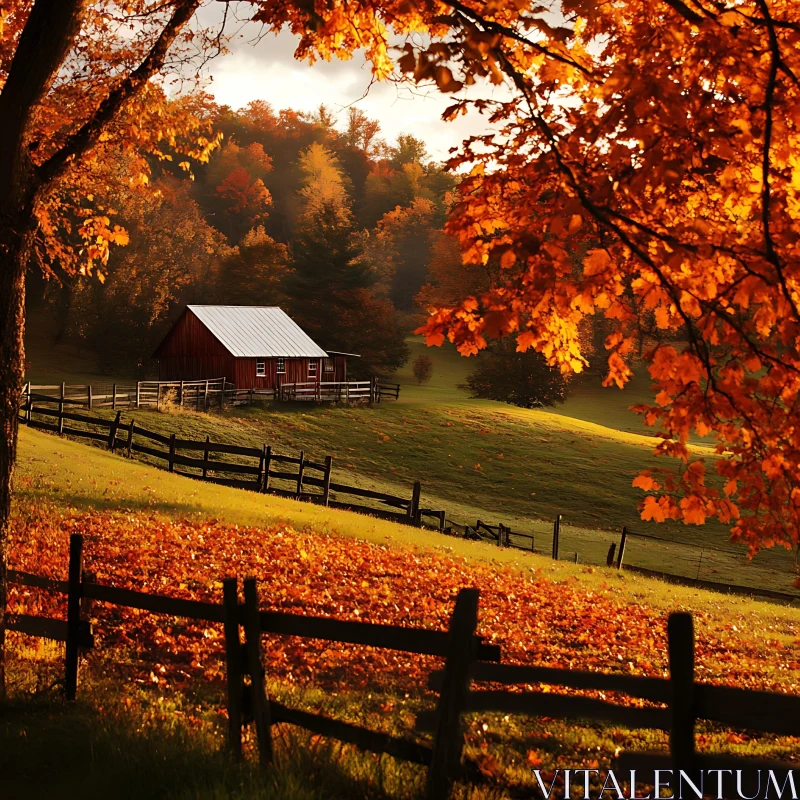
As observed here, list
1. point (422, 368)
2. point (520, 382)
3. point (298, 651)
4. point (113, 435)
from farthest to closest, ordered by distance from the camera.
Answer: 1. point (422, 368)
2. point (520, 382)
3. point (113, 435)
4. point (298, 651)

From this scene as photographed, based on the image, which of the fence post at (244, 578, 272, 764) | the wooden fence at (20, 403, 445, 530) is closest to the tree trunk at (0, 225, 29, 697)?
the fence post at (244, 578, 272, 764)

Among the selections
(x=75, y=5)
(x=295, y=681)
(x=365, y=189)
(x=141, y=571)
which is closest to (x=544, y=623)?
(x=295, y=681)

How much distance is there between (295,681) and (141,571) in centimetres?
461

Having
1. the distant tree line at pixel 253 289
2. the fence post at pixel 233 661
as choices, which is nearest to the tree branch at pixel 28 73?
the fence post at pixel 233 661

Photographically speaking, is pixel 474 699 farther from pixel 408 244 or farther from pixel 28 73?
pixel 408 244

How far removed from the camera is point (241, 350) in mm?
50625

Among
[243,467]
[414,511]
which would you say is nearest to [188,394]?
[243,467]

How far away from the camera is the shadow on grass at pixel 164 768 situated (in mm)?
4984

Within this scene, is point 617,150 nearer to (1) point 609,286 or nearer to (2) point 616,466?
(1) point 609,286

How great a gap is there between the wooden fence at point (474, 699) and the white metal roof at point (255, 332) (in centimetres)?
4496

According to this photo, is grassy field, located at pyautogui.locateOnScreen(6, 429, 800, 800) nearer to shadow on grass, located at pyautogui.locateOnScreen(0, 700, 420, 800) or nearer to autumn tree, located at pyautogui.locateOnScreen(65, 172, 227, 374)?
shadow on grass, located at pyautogui.locateOnScreen(0, 700, 420, 800)

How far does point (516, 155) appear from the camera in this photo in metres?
6.94

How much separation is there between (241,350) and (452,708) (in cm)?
4700

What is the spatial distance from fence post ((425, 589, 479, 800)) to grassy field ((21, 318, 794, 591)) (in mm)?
22610
